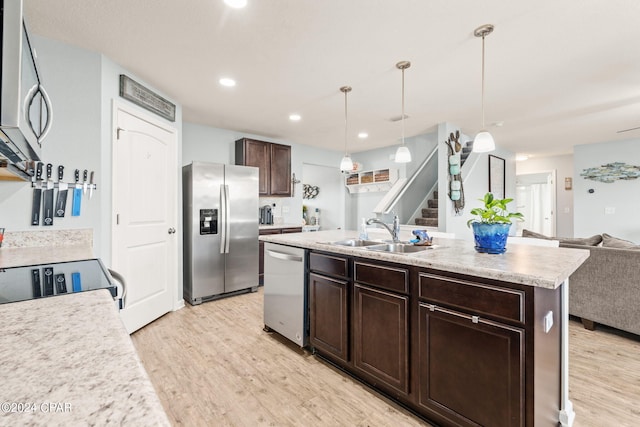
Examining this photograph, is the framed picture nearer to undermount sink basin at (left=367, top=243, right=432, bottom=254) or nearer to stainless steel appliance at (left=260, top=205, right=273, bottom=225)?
stainless steel appliance at (left=260, top=205, right=273, bottom=225)

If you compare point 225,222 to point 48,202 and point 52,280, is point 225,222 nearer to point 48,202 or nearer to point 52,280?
point 48,202

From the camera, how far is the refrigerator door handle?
12.6 ft

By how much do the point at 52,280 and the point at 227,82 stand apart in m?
2.38

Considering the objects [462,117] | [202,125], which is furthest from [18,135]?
[462,117]

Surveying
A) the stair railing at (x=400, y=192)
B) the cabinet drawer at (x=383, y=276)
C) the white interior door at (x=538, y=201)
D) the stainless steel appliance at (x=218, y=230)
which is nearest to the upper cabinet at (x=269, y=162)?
the stainless steel appliance at (x=218, y=230)

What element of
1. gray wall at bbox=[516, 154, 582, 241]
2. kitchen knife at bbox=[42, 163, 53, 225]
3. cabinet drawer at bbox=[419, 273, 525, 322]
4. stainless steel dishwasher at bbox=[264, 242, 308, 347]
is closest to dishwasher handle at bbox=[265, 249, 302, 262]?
stainless steel dishwasher at bbox=[264, 242, 308, 347]

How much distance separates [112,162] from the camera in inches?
102

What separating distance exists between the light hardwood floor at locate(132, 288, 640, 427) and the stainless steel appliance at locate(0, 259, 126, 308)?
3.25 ft

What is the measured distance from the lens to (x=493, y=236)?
1.79 m

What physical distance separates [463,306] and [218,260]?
311 cm

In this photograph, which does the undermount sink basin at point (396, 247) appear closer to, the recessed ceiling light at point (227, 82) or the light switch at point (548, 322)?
the light switch at point (548, 322)

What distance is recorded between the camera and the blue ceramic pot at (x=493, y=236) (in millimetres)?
1788

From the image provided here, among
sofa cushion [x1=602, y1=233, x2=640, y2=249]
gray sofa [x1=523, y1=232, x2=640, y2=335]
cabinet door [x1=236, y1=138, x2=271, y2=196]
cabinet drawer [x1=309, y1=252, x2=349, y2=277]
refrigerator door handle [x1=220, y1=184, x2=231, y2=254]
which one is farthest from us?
cabinet door [x1=236, y1=138, x2=271, y2=196]

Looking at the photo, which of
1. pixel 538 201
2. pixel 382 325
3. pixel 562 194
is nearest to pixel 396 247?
pixel 382 325
